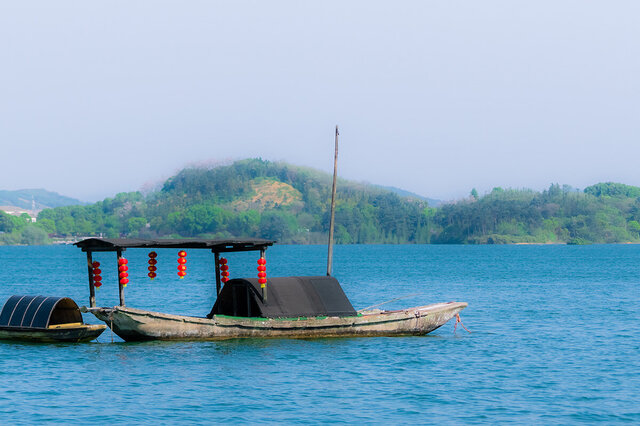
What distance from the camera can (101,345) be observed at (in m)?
37.0

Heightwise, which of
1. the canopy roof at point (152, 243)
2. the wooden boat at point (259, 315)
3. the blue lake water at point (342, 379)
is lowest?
the blue lake water at point (342, 379)

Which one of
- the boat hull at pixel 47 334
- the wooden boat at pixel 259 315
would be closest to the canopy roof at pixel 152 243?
the wooden boat at pixel 259 315

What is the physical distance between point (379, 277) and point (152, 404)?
88.8 m

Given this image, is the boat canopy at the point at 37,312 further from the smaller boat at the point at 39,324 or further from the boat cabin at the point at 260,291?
the boat cabin at the point at 260,291

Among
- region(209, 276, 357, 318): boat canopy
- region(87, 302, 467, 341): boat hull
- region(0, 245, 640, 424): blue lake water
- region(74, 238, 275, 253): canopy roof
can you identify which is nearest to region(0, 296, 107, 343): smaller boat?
region(0, 245, 640, 424): blue lake water

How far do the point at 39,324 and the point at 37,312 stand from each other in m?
0.54

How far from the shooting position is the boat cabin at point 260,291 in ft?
120

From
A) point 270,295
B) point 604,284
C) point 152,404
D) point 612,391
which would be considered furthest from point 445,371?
point 604,284

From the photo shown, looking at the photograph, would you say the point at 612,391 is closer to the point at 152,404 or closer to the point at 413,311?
the point at 413,311

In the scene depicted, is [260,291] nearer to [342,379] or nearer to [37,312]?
[342,379]

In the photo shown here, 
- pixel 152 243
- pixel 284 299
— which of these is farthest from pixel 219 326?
pixel 152 243

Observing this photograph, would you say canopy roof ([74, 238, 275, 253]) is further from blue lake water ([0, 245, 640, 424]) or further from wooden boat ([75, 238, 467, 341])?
blue lake water ([0, 245, 640, 424])

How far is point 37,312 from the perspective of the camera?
3622 centimetres

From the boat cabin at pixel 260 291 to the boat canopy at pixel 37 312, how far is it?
1259mm
